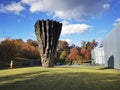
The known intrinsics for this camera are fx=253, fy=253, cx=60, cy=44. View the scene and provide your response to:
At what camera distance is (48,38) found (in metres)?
47.0

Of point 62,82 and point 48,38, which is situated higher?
point 48,38

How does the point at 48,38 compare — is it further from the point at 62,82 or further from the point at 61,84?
the point at 61,84

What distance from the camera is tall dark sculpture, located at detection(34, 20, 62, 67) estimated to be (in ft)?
154

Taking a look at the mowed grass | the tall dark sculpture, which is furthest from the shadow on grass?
the tall dark sculpture

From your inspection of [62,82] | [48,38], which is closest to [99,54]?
[48,38]

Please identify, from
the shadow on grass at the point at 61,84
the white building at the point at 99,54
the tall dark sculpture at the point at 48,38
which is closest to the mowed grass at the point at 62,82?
the shadow on grass at the point at 61,84

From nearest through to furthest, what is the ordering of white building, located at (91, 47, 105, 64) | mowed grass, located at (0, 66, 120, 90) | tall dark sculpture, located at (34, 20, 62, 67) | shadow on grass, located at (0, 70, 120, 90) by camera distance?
shadow on grass, located at (0, 70, 120, 90)
mowed grass, located at (0, 66, 120, 90)
tall dark sculpture, located at (34, 20, 62, 67)
white building, located at (91, 47, 105, 64)

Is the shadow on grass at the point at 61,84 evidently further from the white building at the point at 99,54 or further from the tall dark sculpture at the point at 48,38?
the white building at the point at 99,54

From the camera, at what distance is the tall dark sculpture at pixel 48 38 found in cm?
4684

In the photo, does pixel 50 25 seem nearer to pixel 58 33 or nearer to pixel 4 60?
pixel 58 33

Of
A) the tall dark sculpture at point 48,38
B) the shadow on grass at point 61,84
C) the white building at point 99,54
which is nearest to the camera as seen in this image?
the shadow on grass at point 61,84

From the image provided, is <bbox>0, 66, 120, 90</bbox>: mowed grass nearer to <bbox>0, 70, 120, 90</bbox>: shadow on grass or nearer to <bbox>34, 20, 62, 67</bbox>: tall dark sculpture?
<bbox>0, 70, 120, 90</bbox>: shadow on grass

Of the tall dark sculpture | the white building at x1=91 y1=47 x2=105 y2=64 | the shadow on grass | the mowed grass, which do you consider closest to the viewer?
the shadow on grass

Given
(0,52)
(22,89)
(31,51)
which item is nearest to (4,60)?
(0,52)
